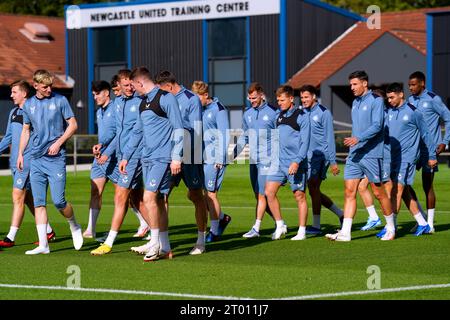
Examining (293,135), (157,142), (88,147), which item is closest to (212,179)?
(293,135)

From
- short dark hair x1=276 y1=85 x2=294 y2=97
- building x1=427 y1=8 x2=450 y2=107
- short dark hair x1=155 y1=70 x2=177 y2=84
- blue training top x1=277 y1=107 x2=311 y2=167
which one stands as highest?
building x1=427 y1=8 x2=450 y2=107

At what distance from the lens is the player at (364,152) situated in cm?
1417

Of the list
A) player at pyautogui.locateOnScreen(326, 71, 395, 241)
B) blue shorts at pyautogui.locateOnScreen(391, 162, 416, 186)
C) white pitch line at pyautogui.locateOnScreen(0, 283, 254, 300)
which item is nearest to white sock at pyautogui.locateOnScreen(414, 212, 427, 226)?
blue shorts at pyautogui.locateOnScreen(391, 162, 416, 186)

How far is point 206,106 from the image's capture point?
49.6 feet

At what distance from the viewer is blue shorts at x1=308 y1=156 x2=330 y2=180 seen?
52.0ft

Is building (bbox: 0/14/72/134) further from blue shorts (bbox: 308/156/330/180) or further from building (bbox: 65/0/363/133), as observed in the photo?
blue shorts (bbox: 308/156/330/180)

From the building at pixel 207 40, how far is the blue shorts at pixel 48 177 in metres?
35.3

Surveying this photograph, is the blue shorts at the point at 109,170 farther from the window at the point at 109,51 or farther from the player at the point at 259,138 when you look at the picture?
the window at the point at 109,51

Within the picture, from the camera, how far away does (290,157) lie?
49.5 ft

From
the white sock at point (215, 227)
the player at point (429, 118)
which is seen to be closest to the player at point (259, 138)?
the white sock at point (215, 227)

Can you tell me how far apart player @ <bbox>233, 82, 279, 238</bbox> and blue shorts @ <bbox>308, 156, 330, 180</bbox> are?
2.46 feet

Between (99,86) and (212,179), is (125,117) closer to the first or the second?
(99,86)

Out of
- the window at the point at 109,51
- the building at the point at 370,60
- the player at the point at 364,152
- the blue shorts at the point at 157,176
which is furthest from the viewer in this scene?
the window at the point at 109,51
